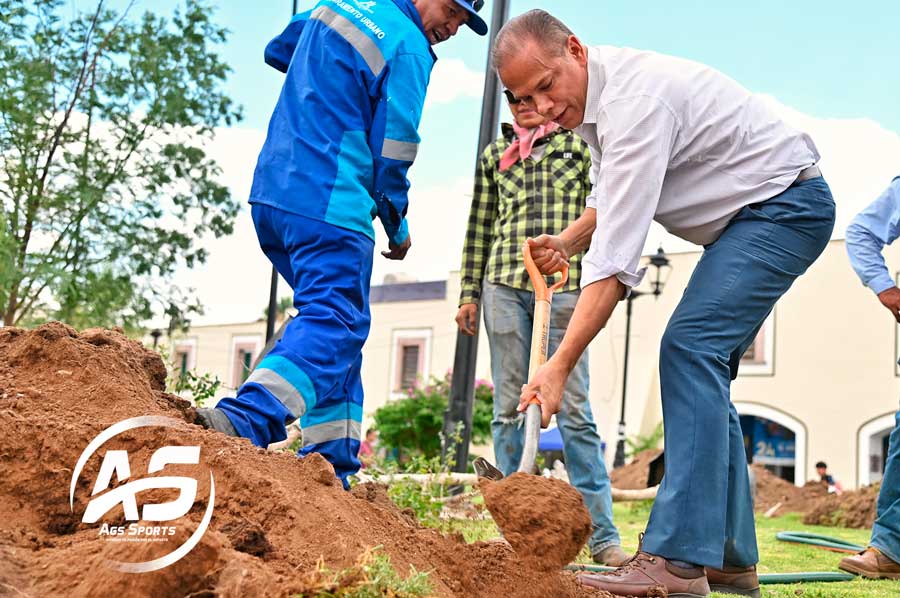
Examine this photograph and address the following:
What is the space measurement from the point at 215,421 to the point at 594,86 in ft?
5.37

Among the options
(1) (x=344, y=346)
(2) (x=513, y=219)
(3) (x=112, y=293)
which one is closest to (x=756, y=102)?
(1) (x=344, y=346)

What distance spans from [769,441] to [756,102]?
88.7 feet

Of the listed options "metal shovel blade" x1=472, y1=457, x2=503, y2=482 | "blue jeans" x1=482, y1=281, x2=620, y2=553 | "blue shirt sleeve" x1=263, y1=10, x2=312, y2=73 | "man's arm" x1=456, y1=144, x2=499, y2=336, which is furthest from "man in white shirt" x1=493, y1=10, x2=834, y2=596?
"man's arm" x1=456, y1=144, x2=499, y2=336

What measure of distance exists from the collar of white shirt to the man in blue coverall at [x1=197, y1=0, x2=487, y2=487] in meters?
0.89

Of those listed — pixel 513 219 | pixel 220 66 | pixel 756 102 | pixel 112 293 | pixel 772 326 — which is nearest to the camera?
pixel 756 102

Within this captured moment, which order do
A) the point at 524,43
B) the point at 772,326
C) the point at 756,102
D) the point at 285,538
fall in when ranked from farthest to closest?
the point at 772,326 < the point at 756,102 < the point at 524,43 < the point at 285,538

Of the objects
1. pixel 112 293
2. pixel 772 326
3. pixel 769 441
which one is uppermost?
pixel 772 326

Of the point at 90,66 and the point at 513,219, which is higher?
the point at 90,66

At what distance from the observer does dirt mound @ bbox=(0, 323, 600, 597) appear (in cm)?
195

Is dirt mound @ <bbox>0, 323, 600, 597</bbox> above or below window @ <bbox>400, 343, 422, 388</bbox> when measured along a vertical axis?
below

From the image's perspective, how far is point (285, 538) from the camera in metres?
2.21

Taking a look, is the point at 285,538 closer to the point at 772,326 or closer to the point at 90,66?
the point at 90,66

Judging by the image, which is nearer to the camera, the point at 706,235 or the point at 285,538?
the point at 285,538

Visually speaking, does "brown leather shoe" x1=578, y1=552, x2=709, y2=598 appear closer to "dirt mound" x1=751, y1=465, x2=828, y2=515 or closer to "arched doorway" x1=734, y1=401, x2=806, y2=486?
"dirt mound" x1=751, y1=465, x2=828, y2=515
